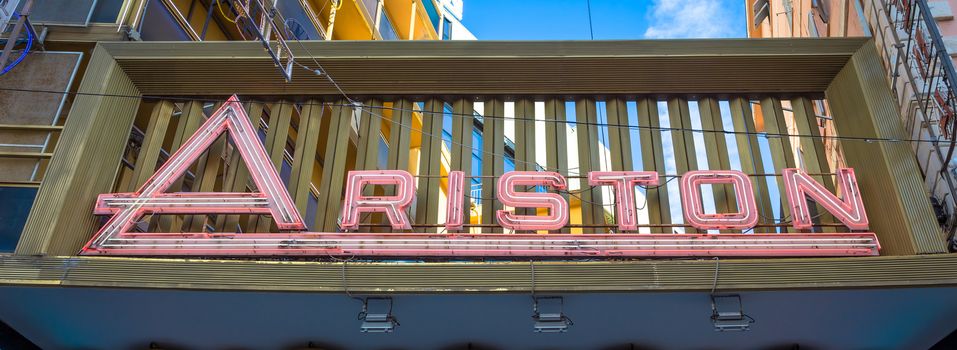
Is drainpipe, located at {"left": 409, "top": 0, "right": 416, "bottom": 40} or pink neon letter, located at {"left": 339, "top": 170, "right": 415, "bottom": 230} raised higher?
drainpipe, located at {"left": 409, "top": 0, "right": 416, "bottom": 40}

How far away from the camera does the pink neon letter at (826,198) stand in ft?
28.6

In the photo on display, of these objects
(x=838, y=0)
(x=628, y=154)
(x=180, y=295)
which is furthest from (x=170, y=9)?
(x=838, y=0)

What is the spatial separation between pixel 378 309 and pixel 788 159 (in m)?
5.77

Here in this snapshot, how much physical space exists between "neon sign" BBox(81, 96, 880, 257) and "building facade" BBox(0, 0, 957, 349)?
0.03 metres

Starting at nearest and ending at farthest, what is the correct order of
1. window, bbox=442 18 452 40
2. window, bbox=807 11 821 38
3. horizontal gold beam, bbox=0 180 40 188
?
horizontal gold beam, bbox=0 180 40 188, window, bbox=807 11 821 38, window, bbox=442 18 452 40

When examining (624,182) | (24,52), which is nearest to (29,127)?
(24,52)

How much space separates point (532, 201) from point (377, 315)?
7.54ft

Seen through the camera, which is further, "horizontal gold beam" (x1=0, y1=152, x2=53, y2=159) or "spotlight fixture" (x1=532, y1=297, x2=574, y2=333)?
"horizontal gold beam" (x1=0, y1=152, x2=53, y2=159)

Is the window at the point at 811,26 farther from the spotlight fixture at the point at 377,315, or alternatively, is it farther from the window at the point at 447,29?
the window at the point at 447,29

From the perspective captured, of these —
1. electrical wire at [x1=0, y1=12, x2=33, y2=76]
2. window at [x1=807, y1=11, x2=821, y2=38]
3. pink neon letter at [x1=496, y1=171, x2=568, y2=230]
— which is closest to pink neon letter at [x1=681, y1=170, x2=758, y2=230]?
pink neon letter at [x1=496, y1=171, x2=568, y2=230]

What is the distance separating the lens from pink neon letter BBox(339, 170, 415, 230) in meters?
8.94

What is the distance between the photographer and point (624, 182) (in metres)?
9.12

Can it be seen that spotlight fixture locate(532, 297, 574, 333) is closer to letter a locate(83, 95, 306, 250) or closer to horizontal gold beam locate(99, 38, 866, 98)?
letter a locate(83, 95, 306, 250)

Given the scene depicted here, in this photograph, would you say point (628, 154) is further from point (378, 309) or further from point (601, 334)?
point (378, 309)
